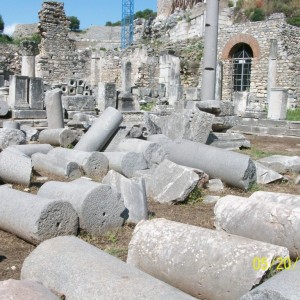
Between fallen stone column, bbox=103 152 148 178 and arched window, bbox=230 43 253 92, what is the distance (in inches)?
853

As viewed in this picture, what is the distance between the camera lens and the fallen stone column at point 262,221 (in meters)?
4.19

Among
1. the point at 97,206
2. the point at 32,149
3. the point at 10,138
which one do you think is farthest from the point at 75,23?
the point at 97,206

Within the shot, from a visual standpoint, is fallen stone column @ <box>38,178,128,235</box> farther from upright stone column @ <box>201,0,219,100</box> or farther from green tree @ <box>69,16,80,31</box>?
green tree @ <box>69,16,80,31</box>

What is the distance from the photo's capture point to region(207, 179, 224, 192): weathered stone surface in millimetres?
7152

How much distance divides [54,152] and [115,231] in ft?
12.8

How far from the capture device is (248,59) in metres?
28.3

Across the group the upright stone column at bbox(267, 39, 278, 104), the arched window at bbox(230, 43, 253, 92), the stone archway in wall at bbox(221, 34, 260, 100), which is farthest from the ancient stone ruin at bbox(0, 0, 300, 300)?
the arched window at bbox(230, 43, 253, 92)

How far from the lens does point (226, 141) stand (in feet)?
37.4

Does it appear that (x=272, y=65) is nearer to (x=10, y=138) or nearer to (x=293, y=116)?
(x=293, y=116)

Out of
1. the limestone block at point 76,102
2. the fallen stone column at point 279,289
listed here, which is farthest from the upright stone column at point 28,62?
the fallen stone column at point 279,289

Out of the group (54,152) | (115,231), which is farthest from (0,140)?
(115,231)

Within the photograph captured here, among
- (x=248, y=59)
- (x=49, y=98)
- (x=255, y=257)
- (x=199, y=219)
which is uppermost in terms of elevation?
(x=248, y=59)

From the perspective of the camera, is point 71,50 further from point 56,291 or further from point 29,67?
point 56,291

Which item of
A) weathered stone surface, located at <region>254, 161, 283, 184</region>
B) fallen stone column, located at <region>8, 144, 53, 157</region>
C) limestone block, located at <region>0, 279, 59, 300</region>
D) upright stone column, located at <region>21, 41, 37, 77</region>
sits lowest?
weathered stone surface, located at <region>254, 161, 283, 184</region>
